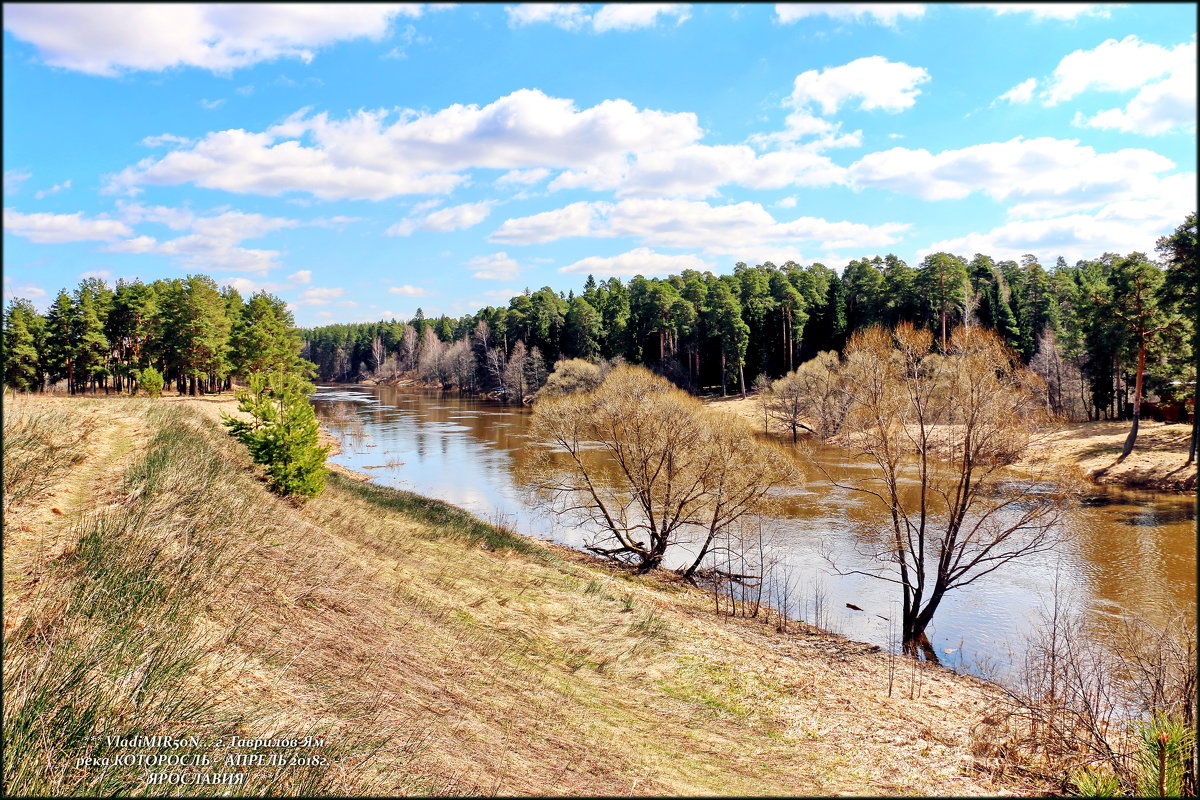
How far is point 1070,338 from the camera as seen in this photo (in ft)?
165

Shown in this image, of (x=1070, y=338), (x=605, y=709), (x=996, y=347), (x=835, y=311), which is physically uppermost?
(x=835, y=311)

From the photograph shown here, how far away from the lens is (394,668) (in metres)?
8.63

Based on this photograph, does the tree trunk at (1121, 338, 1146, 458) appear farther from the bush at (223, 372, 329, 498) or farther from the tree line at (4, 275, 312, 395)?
the tree line at (4, 275, 312, 395)

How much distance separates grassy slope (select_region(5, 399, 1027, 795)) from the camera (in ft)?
18.8

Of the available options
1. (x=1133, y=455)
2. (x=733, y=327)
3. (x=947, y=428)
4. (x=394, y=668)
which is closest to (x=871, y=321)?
(x=733, y=327)

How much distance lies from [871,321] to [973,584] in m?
57.0

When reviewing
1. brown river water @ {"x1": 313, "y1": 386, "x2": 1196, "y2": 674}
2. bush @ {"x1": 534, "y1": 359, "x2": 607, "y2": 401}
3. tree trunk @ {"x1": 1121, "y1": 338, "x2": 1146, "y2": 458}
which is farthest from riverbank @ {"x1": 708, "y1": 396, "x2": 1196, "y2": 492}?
bush @ {"x1": 534, "y1": 359, "x2": 607, "y2": 401}

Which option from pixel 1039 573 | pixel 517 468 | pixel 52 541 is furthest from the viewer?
pixel 517 468

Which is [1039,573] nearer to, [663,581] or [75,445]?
[663,581]

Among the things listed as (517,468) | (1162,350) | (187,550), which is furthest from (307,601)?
(1162,350)

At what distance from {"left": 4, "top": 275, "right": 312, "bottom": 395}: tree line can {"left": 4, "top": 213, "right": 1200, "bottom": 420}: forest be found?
0.48 ft

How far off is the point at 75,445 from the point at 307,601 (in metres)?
5.02

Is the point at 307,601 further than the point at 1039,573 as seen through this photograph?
No

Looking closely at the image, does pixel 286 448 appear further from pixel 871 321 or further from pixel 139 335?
pixel 871 321
